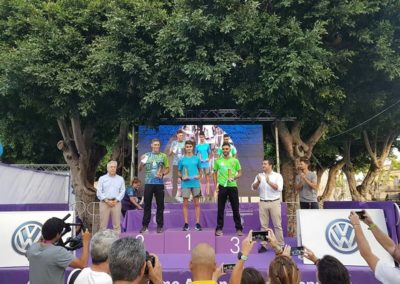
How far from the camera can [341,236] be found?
19.0 feet

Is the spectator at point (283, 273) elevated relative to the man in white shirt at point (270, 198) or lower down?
lower down

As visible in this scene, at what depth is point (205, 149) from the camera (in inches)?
424

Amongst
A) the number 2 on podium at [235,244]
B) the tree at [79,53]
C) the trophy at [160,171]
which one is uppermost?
the tree at [79,53]

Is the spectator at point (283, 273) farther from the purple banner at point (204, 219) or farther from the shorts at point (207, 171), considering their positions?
the shorts at point (207, 171)

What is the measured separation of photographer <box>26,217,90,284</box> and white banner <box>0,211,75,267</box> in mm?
2808

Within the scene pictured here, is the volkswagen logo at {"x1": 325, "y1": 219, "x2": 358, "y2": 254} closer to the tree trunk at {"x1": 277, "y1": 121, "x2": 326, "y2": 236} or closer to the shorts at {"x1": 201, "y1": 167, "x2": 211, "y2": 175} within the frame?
the shorts at {"x1": 201, "y1": 167, "x2": 211, "y2": 175}

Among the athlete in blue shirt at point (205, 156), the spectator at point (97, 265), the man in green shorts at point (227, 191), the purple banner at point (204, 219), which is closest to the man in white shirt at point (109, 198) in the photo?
the purple banner at point (204, 219)

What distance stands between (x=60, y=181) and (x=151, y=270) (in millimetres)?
10158

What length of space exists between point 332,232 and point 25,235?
492 cm

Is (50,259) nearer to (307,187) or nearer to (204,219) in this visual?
(204,219)

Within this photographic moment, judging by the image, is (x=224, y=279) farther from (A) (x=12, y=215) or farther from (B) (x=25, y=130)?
(B) (x=25, y=130)

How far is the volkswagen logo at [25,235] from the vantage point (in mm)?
5926

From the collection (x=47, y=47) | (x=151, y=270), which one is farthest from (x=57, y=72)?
(x=151, y=270)

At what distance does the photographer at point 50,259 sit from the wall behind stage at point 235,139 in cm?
802
